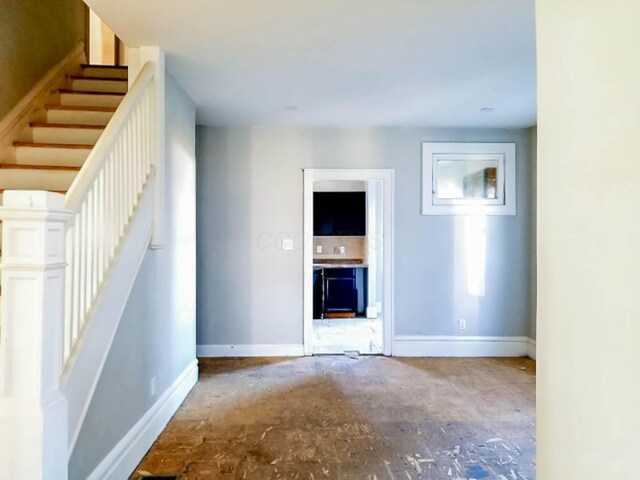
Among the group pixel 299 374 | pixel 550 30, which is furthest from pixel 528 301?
pixel 550 30

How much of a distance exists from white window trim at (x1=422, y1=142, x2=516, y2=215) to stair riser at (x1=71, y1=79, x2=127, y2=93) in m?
3.11

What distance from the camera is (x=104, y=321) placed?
1.80 metres

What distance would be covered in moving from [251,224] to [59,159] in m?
1.89

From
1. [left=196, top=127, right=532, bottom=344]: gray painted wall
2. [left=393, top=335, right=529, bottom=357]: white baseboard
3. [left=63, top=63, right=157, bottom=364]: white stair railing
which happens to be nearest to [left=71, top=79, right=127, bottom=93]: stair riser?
[left=196, top=127, right=532, bottom=344]: gray painted wall

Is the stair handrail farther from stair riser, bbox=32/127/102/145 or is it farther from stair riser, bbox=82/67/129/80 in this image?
stair riser, bbox=82/67/129/80

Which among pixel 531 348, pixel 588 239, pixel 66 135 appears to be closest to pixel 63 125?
pixel 66 135

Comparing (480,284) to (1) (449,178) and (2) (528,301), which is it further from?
(1) (449,178)

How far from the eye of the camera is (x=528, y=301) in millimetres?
4207

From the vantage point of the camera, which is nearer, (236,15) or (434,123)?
(236,15)

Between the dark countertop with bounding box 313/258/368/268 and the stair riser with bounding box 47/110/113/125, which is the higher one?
the stair riser with bounding box 47/110/113/125

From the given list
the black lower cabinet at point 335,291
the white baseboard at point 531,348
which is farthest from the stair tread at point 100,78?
the white baseboard at point 531,348

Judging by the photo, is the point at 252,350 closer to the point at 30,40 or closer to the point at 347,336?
the point at 347,336

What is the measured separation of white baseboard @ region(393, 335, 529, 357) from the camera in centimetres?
418

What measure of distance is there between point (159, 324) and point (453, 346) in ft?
10.2
